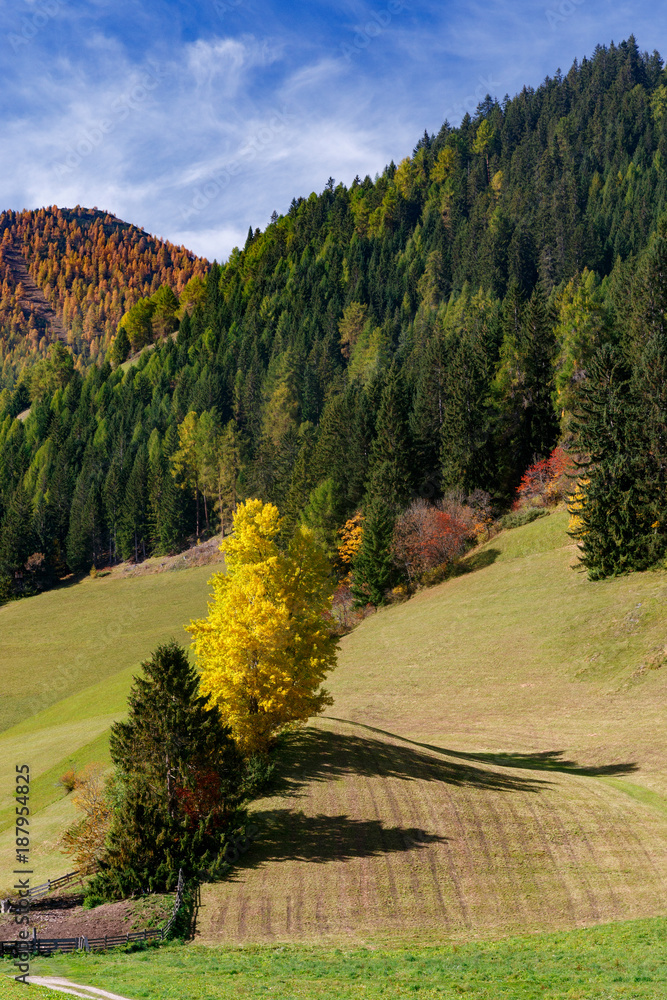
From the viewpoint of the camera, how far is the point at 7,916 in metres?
22.4

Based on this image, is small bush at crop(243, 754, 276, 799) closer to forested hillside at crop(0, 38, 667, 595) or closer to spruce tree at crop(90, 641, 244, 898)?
spruce tree at crop(90, 641, 244, 898)

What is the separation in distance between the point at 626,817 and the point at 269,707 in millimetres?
15511

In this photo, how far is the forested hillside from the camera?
61000 mm

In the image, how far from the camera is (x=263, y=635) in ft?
101

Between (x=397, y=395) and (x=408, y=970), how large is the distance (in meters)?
75.5

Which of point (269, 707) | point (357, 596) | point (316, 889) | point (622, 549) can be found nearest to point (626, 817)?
point (316, 889)

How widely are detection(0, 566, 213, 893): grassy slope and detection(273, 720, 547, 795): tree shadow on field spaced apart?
10.2 metres

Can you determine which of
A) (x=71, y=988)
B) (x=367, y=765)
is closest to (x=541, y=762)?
(x=367, y=765)

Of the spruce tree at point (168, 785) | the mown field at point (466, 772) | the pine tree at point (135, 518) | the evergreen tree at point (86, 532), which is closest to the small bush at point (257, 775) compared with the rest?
the mown field at point (466, 772)

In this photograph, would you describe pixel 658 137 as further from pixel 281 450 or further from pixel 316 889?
pixel 316 889

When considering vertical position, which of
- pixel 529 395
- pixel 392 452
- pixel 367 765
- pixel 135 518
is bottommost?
pixel 367 765

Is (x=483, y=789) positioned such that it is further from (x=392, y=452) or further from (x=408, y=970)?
(x=392, y=452)

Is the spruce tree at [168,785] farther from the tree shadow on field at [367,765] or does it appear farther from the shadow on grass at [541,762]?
the shadow on grass at [541,762]

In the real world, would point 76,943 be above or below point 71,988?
below
